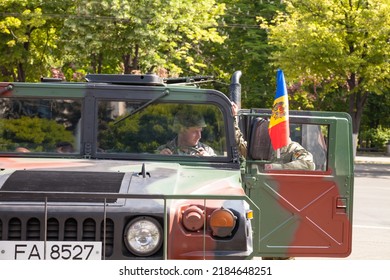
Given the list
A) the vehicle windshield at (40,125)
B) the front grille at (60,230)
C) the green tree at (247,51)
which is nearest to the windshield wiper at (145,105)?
the vehicle windshield at (40,125)

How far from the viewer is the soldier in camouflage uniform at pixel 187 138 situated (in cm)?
622

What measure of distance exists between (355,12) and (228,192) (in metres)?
25.1

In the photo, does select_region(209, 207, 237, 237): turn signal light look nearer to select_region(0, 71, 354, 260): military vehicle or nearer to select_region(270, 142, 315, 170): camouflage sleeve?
select_region(0, 71, 354, 260): military vehicle

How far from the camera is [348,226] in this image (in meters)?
6.86

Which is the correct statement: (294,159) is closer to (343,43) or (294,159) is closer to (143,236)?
(143,236)

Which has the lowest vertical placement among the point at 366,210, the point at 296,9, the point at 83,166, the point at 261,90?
the point at 366,210

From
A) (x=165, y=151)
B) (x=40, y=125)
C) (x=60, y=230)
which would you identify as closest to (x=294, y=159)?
(x=165, y=151)

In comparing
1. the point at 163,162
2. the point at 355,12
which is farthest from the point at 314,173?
the point at 355,12

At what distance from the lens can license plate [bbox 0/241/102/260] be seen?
4.48 metres

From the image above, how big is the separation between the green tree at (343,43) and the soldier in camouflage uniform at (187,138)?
23202mm

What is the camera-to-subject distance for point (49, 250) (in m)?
4.52

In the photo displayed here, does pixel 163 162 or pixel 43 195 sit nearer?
pixel 43 195

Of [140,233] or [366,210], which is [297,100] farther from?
[140,233]
